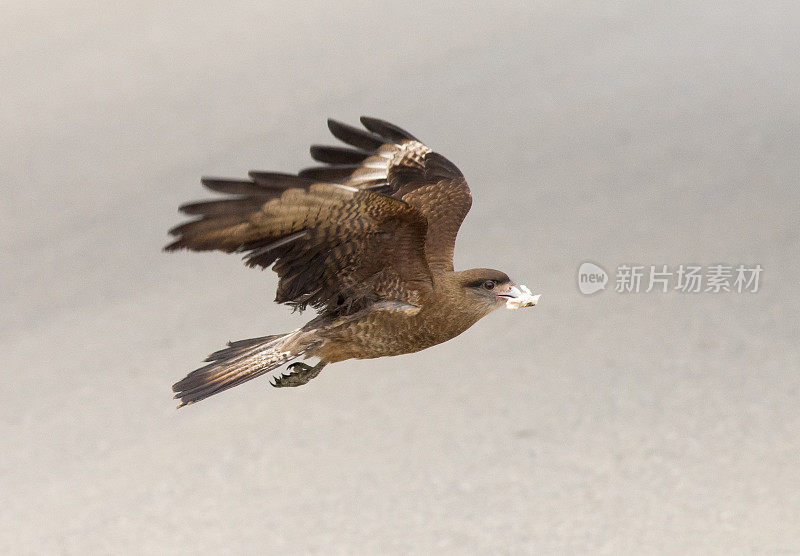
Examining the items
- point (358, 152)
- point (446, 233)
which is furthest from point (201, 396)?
point (358, 152)

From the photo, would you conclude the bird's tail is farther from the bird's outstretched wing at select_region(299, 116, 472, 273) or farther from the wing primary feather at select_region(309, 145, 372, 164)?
the wing primary feather at select_region(309, 145, 372, 164)

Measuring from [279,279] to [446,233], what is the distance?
0.45 meters

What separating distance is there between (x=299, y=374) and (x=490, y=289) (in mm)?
348

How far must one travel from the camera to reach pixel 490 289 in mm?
1412

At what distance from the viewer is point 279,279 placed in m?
1.49

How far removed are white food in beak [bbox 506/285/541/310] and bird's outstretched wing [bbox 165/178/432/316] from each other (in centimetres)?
15

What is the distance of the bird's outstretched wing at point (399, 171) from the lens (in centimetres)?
198

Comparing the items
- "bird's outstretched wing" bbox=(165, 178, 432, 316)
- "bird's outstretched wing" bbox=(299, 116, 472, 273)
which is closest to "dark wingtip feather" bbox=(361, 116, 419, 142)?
"bird's outstretched wing" bbox=(299, 116, 472, 273)

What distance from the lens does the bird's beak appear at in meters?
1.33

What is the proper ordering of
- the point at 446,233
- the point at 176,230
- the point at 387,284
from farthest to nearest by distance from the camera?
the point at 446,233 < the point at 387,284 < the point at 176,230

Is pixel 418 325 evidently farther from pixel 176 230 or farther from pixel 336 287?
pixel 176 230

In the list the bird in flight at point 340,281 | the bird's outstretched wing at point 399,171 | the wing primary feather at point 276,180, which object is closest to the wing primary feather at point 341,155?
the bird's outstretched wing at point 399,171

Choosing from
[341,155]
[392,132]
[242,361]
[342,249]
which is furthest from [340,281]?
[392,132]

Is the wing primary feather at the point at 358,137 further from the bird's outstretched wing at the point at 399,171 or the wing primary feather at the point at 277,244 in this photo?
the wing primary feather at the point at 277,244
